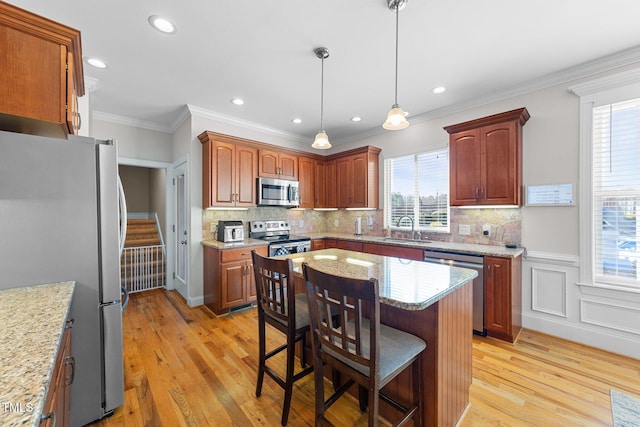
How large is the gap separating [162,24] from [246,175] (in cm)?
214

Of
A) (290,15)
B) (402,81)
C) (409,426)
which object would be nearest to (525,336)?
(409,426)

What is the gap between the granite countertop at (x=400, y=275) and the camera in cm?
128

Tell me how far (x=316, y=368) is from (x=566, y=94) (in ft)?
12.1

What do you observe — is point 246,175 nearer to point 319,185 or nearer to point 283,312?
point 319,185

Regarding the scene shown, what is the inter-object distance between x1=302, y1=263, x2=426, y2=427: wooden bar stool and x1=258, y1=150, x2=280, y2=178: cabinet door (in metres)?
3.08

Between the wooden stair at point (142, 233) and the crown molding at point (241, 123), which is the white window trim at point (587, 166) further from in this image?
the wooden stair at point (142, 233)

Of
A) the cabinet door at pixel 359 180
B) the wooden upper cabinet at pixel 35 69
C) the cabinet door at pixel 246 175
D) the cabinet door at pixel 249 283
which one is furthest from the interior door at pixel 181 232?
the cabinet door at pixel 359 180

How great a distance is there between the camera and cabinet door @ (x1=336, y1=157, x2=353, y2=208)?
15.5ft

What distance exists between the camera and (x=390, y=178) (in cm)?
450

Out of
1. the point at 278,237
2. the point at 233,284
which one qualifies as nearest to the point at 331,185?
the point at 278,237

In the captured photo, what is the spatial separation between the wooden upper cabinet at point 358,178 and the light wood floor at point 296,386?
255 centimetres

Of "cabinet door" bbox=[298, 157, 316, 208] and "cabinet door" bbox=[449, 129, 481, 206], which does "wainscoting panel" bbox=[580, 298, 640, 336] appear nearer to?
"cabinet door" bbox=[449, 129, 481, 206]

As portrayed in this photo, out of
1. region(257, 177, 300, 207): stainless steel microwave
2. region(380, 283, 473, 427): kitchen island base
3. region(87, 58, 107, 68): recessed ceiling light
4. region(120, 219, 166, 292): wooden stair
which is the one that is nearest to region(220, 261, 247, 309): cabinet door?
region(257, 177, 300, 207): stainless steel microwave

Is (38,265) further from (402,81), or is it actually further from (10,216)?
(402,81)
